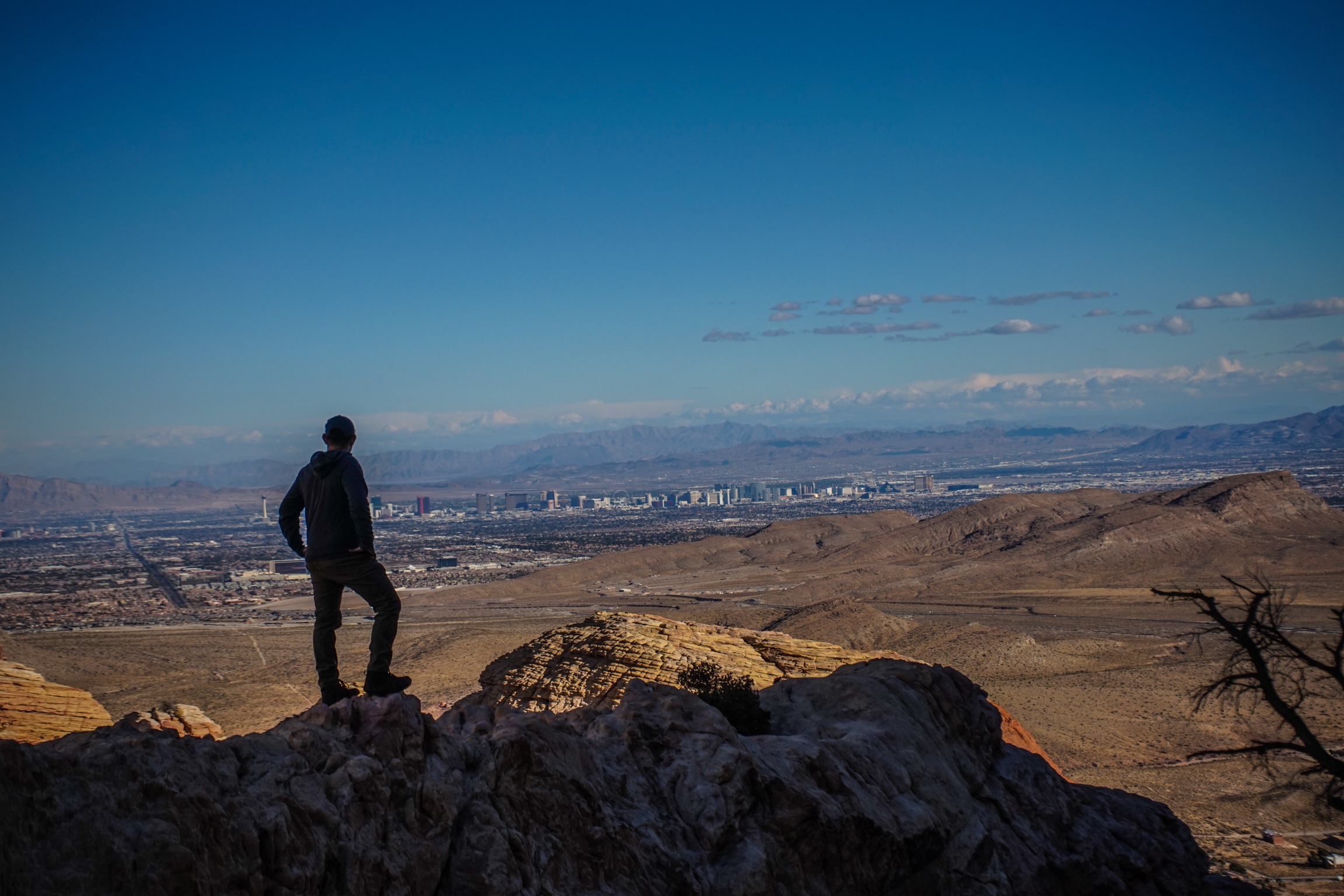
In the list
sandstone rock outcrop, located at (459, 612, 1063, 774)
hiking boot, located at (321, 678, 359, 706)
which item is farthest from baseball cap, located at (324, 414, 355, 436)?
sandstone rock outcrop, located at (459, 612, 1063, 774)

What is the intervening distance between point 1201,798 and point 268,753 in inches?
976

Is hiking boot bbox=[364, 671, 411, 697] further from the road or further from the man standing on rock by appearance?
the road

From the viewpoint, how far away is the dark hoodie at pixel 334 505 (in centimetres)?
864

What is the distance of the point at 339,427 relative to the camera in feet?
29.4

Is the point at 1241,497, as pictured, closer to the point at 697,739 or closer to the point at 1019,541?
the point at 1019,541

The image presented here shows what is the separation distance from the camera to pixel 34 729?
1366cm

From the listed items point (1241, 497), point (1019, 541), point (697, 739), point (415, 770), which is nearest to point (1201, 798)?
point (697, 739)

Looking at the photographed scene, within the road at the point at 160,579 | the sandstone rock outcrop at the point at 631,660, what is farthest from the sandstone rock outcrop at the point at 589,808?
the road at the point at 160,579

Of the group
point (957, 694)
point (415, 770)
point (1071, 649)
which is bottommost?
point (1071, 649)

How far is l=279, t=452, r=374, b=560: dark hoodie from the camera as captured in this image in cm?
864

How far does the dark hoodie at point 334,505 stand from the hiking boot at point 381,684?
105cm

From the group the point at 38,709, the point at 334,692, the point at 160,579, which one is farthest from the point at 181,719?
the point at 160,579

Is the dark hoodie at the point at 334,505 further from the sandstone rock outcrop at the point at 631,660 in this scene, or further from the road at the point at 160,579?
the road at the point at 160,579

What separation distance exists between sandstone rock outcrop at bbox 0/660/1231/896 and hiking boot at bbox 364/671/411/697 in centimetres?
59
